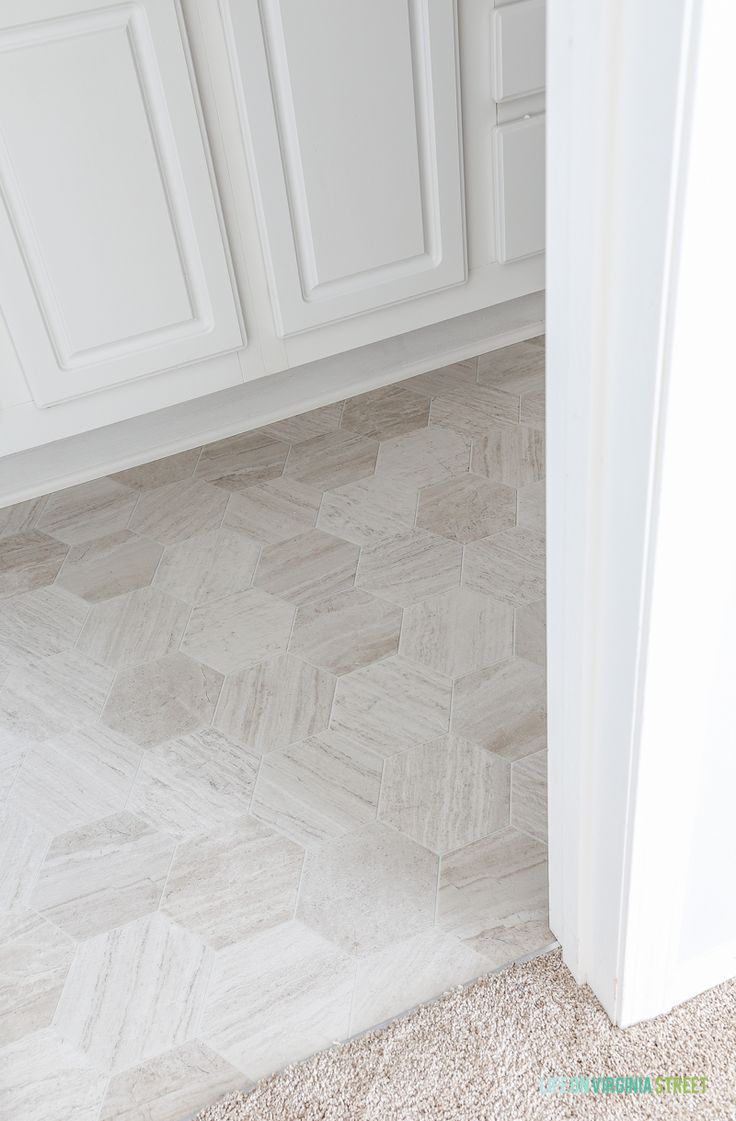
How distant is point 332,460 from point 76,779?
901mm

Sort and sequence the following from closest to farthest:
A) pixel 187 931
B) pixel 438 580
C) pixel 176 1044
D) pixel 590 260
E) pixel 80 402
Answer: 1. pixel 590 260
2. pixel 176 1044
3. pixel 187 931
4. pixel 438 580
5. pixel 80 402

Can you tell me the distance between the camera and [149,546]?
198cm

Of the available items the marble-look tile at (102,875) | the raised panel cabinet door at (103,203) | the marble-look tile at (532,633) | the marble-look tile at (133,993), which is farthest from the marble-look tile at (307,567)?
the marble-look tile at (133,993)

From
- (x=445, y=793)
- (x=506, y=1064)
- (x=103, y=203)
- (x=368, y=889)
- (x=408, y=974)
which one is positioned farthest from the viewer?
(x=103, y=203)

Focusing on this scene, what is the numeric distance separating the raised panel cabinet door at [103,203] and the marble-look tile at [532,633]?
80cm

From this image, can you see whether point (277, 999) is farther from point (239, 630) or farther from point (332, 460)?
point (332, 460)

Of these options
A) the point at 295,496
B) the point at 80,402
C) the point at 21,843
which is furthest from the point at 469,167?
the point at 21,843

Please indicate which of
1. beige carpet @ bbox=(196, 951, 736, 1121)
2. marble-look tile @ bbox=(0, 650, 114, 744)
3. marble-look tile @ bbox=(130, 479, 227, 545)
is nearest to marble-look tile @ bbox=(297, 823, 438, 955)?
beige carpet @ bbox=(196, 951, 736, 1121)

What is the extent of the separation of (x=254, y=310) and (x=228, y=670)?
2.48ft

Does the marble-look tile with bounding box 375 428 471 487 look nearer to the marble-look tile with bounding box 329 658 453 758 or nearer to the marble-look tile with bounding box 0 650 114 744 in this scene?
the marble-look tile with bounding box 329 658 453 758

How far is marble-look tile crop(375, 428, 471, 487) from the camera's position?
2066 mm

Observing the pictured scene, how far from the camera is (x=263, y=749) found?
1.54 metres

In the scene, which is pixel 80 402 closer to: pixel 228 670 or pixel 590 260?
pixel 228 670

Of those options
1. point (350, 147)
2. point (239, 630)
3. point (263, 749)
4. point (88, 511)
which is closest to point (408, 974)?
point (263, 749)
